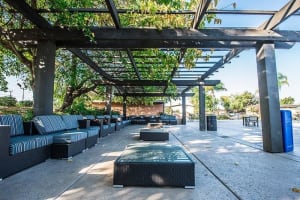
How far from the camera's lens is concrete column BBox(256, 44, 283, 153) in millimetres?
5115

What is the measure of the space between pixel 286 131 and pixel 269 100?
88 cm

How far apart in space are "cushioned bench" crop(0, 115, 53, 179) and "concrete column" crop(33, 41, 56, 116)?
43.9 inches

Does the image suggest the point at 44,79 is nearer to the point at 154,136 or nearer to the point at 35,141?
the point at 35,141

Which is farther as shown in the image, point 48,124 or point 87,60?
point 87,60

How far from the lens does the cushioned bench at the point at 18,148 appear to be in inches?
109

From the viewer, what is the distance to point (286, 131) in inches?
203

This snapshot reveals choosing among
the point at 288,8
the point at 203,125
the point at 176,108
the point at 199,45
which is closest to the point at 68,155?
the point at 199,45

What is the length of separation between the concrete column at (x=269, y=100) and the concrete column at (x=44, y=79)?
568 cm

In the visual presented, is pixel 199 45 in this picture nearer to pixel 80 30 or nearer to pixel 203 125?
pixel 80 30

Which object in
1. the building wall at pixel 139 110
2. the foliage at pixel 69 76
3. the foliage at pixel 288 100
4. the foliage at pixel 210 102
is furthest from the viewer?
the foliage at pixel 288 100

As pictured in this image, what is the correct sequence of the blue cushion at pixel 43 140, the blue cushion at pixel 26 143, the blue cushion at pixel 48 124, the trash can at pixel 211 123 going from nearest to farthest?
the blue cushion at pixel 26 143 → the blue cushion at pixel 43 140 → the blue cushion at pixel 48 124 → the trash can at pixel 211 123

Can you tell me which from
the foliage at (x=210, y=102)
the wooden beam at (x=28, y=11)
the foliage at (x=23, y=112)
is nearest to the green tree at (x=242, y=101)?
the foliage at (x=210, y=102)

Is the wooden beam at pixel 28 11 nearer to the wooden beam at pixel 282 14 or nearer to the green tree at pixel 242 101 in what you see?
the wooden beam at pixel 282 14

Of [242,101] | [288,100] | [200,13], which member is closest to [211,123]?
[200,13]
